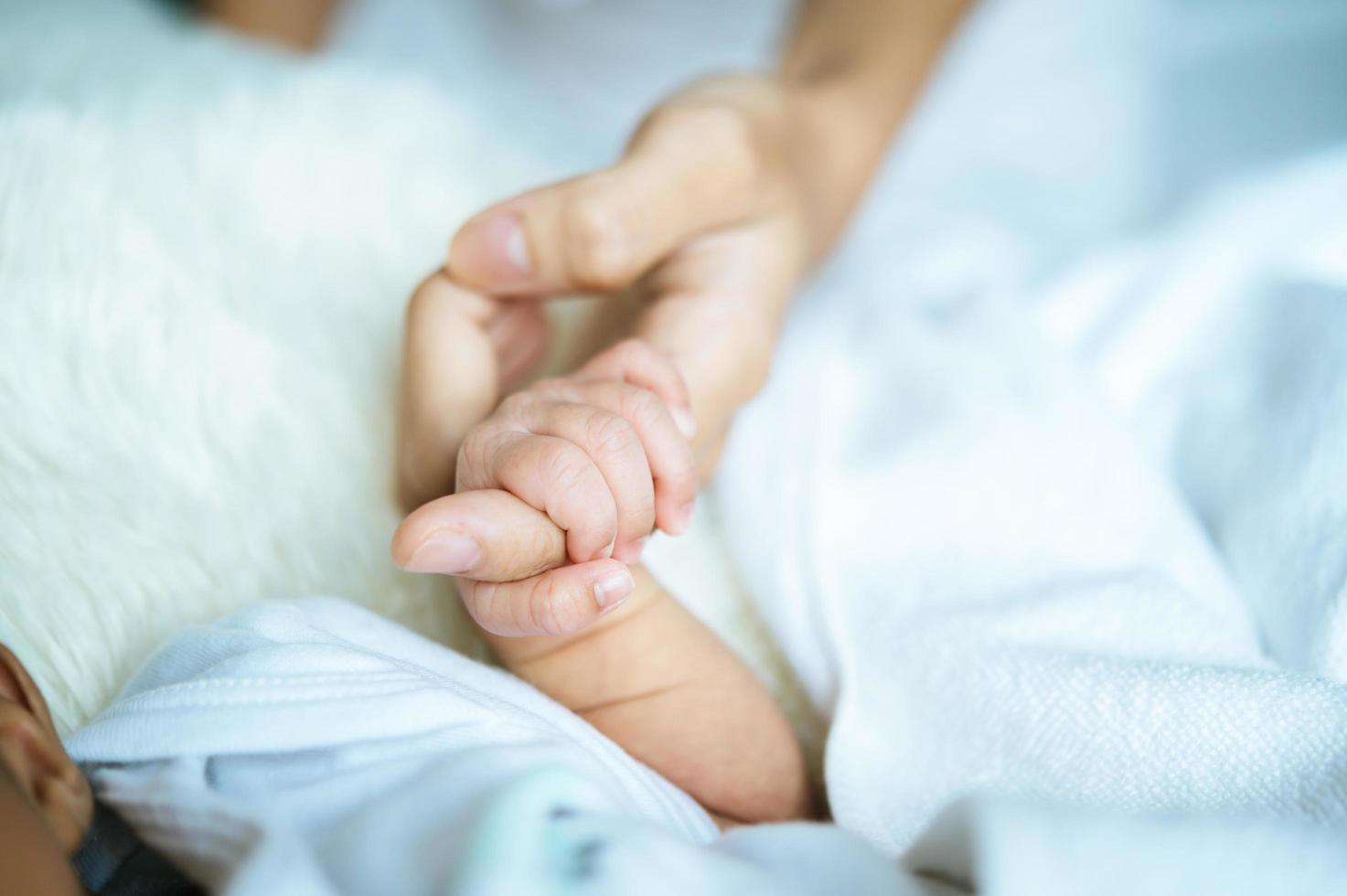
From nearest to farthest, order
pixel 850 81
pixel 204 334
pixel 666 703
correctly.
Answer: pixel 666 703 → pixel 204 334 → pixel 850 81

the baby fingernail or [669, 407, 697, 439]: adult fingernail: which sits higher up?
[669, 407, 697, 439]: adult fingernail

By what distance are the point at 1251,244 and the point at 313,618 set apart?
2.19 feet

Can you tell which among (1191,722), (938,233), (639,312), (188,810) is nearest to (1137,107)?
(938,233)

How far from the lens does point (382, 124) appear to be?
80 centimetres

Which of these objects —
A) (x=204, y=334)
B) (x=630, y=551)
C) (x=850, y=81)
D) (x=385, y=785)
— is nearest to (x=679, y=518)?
(x=630, y=551)

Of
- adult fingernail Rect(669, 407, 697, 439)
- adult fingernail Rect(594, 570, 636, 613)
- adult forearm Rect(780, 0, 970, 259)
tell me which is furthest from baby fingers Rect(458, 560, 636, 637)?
adult forearm Rect(780, 0, 970, 259)

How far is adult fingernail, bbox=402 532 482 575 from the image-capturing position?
0.36m

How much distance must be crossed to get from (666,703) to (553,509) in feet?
0.47

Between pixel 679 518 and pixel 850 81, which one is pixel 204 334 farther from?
pixel 850 81

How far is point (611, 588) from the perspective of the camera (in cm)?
38

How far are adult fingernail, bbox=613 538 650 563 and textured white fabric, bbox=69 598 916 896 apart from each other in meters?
0.08

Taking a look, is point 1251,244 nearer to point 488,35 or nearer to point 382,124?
point 382,124

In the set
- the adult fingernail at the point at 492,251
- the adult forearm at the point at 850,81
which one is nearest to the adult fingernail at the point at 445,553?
the adult fingernail at the point at 492,251

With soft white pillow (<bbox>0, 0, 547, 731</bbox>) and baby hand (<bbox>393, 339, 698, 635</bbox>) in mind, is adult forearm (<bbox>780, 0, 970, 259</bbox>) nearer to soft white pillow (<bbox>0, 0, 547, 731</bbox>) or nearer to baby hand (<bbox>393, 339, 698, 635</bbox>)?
soft white pillow (<bbox>0, 0, 547, 731</bbox>)
